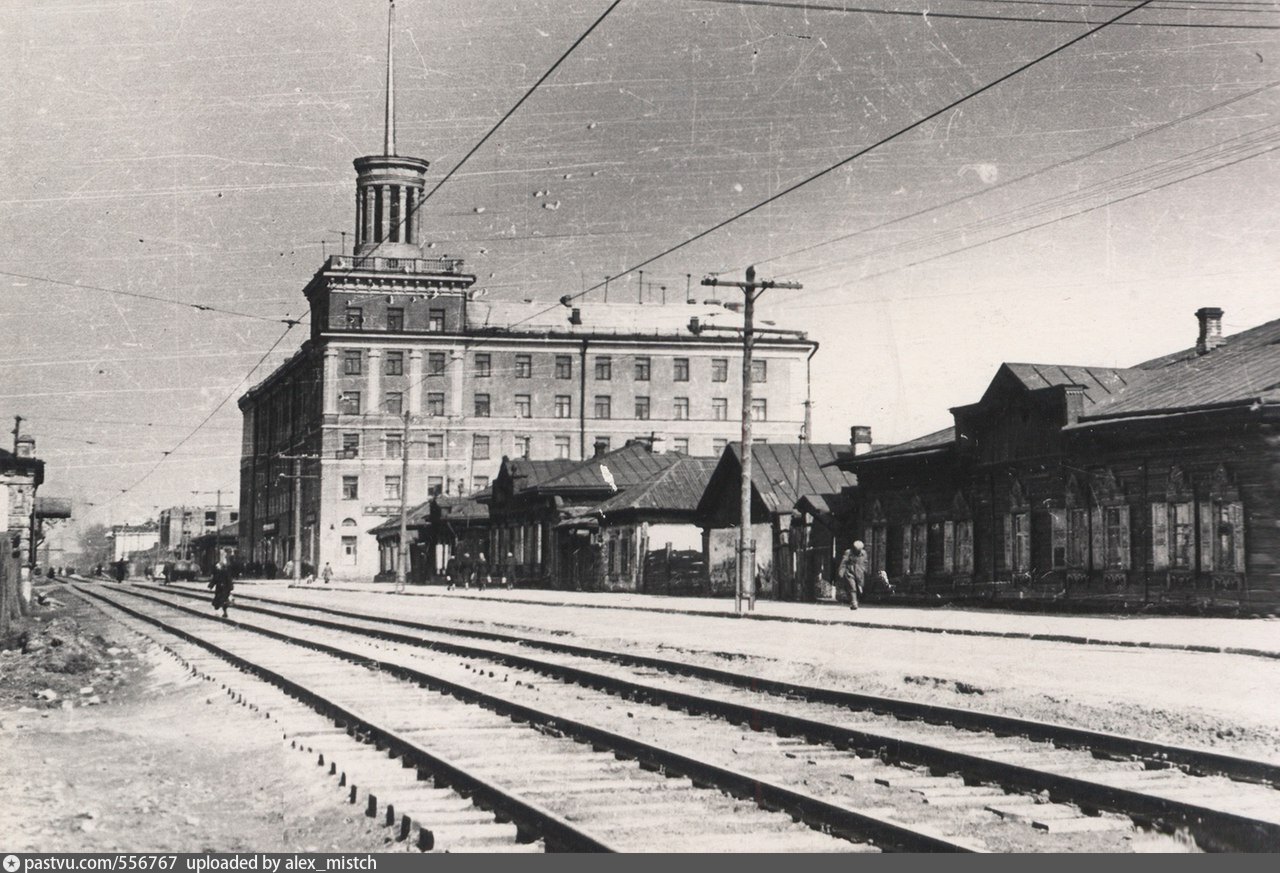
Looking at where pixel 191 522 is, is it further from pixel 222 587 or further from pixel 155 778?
pixel 155 778

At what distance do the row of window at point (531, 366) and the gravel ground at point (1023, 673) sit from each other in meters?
66.0

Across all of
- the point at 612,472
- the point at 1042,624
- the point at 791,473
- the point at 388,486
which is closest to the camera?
the point at 1042,624

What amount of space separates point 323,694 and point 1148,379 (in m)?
21.5

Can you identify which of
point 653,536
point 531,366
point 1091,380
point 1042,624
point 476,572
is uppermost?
point 531,366

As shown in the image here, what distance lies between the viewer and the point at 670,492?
51625mm

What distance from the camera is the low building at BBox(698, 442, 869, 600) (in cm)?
4153

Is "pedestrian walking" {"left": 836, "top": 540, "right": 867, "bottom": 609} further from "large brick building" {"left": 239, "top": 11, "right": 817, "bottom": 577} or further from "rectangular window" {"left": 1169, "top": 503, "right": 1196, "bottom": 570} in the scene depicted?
"large brick building" {"left": 239, "top": 11, "right": 817, "bottom": 577}

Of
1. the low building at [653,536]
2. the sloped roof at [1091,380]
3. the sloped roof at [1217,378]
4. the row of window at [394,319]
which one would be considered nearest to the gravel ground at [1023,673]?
the sloped roof at [1217,378]

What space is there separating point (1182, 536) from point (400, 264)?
73.3m

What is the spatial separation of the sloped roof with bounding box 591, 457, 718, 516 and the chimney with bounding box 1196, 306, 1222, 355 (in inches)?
844

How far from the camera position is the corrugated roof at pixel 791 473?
140ft

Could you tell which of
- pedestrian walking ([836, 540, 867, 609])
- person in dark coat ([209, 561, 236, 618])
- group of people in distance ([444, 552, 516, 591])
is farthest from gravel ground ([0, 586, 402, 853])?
group of people in distance ([444, 552, 516, 591])

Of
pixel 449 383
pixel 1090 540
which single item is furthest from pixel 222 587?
pixel 449 383
